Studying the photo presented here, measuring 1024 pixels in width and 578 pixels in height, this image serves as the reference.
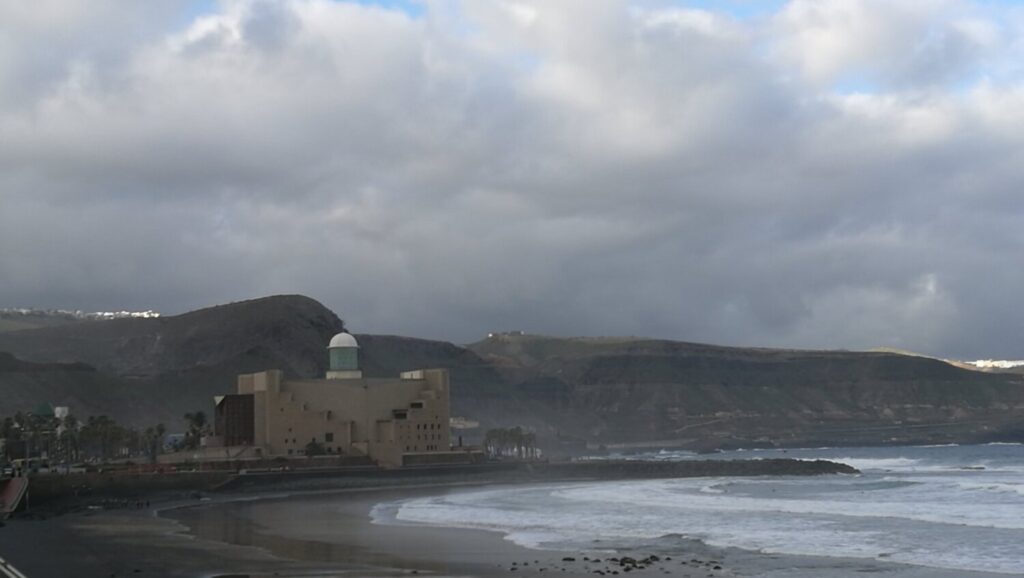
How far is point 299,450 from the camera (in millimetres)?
86500

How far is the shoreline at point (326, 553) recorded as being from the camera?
29.5 m

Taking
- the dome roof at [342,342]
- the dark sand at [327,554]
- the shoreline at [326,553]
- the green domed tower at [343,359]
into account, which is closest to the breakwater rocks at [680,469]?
the green domed tower at [343,359]

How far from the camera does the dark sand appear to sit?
2947cm

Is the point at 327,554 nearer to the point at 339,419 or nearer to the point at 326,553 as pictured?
the point at 326,553

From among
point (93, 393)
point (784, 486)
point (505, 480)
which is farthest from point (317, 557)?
point (93, 393)

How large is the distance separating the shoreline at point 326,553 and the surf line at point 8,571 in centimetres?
34

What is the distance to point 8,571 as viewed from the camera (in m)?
28.2

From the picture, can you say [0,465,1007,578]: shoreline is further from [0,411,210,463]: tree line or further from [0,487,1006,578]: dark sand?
[0,411,210,463]: tree line

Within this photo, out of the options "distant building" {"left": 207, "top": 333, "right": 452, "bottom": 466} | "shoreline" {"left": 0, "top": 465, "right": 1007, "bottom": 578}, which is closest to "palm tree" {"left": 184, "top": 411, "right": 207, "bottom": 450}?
"distant building" {"left": 207, "top": 333, "right": 452, "bottom": 466}

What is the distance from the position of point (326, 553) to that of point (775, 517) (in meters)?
18.3

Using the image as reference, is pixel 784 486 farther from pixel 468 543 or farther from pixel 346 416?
pixel 468 543

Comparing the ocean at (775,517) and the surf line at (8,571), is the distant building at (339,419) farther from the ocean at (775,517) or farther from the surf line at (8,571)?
the surf line at (8,571)

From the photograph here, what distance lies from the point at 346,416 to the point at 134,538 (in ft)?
159

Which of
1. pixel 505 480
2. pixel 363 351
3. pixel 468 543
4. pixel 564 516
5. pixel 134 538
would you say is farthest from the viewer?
pixel 363 351
